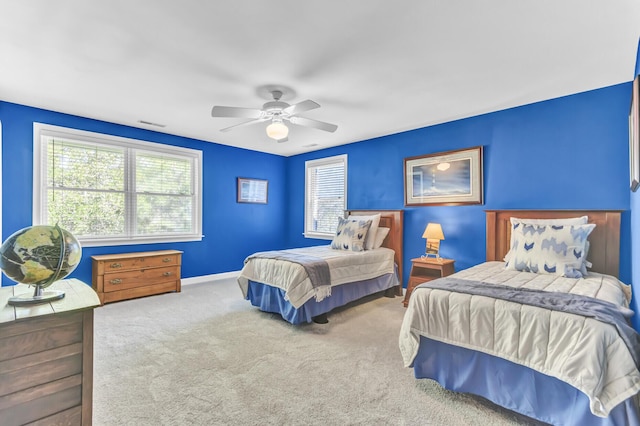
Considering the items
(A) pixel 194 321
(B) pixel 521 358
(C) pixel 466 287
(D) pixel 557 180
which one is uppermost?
(D) pixel 557 180

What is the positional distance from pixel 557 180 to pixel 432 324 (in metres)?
2.37

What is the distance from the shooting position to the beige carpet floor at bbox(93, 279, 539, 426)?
72.7 inches

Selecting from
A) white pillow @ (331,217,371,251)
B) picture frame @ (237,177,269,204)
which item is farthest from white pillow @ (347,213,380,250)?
picture frame @ (237,177,269,204)

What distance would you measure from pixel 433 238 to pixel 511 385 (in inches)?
88.7

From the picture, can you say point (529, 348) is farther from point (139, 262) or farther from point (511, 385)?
point (139, 262)

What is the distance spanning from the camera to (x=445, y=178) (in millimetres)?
4148

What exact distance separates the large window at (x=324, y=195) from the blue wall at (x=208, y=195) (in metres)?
0.74

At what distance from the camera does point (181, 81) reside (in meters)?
2.93

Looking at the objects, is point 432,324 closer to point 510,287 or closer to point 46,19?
point 510,287

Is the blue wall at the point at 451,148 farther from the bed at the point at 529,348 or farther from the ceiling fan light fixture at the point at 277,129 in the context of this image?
the ceiling fan light fixture at the point at 277,129

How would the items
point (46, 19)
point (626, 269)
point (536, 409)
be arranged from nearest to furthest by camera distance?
point (536, 409)
point (46, 19)
point (626, 269)

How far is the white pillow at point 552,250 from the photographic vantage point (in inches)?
103

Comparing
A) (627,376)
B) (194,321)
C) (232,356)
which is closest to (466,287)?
(627,376)

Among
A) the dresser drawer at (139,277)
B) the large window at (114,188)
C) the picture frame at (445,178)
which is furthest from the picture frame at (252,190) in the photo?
the picture frame at (445,178)
